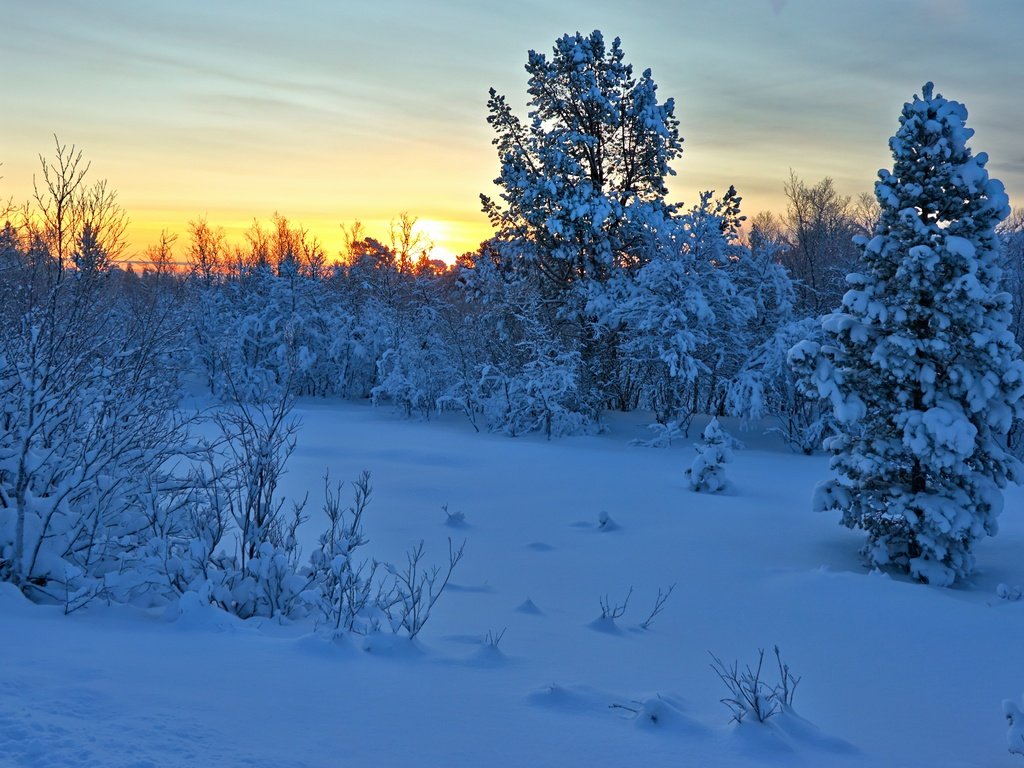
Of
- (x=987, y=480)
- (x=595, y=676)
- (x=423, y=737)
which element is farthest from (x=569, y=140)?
(x=423, y=737)

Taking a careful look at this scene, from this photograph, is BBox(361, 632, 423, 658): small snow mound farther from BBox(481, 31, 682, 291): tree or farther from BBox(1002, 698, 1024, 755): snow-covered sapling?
BBox(481, 31, 682, 291): tree

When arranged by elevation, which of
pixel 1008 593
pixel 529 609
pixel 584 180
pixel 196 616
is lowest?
pixel 529 609

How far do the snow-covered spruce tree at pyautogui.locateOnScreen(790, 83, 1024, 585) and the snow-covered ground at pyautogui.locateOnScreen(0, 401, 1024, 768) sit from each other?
92 centimetres

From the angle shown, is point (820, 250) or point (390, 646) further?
point (820, 250)

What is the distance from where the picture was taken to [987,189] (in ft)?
34.6

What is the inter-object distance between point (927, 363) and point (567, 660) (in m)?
6.77

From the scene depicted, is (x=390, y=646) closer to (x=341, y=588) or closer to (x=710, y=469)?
(x=341, y=588)

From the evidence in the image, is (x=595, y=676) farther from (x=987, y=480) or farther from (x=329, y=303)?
(x=329, y=303)

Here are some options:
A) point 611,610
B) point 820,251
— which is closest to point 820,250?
point 820,251

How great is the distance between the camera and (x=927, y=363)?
1068 cm

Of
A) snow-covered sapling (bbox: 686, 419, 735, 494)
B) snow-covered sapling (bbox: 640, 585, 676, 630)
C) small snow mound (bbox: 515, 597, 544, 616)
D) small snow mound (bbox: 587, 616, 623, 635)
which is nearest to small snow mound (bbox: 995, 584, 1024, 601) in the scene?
snow-covered sapling (bbox: 640, 585, 676, 630)

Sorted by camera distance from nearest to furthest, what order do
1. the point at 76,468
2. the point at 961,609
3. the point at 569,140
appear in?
the point at 76,468, the point at 961,609, the point at 569,140

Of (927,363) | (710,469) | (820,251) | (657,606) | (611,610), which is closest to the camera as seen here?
(657,606)

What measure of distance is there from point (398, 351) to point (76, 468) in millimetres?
22729
